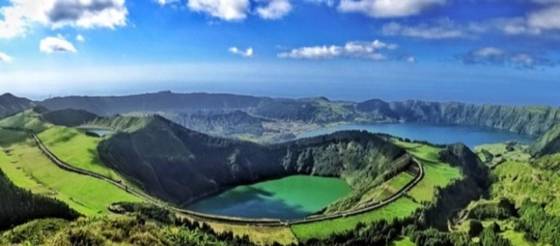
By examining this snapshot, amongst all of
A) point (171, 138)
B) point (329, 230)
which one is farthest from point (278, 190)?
point (329, 230)

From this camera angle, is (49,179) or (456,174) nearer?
(49,179)

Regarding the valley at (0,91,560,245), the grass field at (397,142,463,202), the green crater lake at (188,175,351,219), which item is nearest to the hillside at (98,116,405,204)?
the valley at (0,91,560,245)

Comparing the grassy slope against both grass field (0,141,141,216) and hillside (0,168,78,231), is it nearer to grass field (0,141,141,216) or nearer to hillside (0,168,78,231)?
grass field (0,141,141,216)

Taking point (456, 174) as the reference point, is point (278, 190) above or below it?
below

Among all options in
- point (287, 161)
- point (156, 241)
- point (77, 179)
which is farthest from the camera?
point (287, 161)

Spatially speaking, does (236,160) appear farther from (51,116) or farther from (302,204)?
(51,116)

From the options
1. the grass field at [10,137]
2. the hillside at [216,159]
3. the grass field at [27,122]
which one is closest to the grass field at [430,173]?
the hillside at [216,159]

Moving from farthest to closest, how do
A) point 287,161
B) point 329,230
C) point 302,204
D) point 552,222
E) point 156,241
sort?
point 287,161
point 302,204
point 329,230
point 552,222
point 156,241
